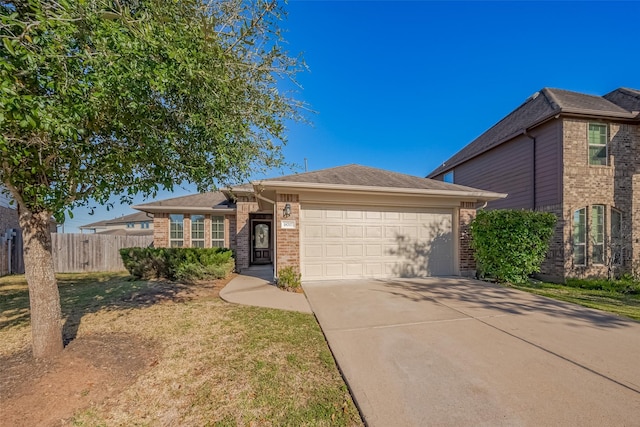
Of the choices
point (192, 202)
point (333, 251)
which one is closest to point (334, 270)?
point (333, 251)

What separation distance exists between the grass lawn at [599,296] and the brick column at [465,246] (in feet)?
4.25

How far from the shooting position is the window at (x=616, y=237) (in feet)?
31.4

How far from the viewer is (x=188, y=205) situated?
12180mm

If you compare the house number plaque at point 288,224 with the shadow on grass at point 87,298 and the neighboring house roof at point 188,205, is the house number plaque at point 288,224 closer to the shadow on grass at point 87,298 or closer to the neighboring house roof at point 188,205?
the shadow on grass at point 87,298

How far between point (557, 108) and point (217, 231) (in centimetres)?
1392

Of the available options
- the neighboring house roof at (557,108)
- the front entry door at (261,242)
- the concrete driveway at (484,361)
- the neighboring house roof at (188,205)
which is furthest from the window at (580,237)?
the neighboring house roof at (188,205)

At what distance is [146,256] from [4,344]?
5592 mm

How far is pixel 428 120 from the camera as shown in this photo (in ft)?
56.2

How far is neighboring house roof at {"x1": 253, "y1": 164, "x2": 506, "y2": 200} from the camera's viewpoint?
7.58m

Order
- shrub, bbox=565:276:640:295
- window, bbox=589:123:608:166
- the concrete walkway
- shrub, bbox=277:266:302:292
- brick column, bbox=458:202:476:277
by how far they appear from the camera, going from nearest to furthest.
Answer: the concrete walkway, shrub, bbox=277:266:302:292, shrub, bbox=565:276:640:295, brick column, bbox=458:202:476:277, window, bbox=589:123:608:166

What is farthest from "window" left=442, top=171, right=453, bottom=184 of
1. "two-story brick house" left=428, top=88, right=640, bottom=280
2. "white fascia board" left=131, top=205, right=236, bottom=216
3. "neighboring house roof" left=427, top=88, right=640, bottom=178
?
"white fascia board" left=131, top=205, right=236, bottom=216

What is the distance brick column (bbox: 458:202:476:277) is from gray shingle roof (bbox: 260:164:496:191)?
2.82 feet

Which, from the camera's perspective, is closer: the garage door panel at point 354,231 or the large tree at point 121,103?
the large tree at point 121,103

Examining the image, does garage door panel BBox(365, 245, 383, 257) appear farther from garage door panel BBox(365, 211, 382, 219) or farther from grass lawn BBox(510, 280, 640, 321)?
grass lawn BBox(510, 280, 640, 321)
